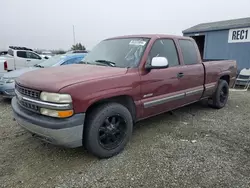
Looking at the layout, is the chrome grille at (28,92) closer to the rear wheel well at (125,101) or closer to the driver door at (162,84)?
the rear wheel well at (125,101)

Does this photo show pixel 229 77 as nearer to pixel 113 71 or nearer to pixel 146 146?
pixel 146 146

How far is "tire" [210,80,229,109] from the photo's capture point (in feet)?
17.6

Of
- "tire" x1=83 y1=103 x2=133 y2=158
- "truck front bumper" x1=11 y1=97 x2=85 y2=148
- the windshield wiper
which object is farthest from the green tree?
"truck front bumper" x1=11 y1=97 x2=85 y2=148

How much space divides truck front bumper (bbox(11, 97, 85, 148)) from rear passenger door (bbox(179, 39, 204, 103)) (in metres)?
2.32

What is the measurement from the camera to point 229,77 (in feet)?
18.9

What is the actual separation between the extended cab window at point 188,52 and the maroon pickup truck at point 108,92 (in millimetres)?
24

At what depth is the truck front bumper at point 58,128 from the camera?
2506 mm

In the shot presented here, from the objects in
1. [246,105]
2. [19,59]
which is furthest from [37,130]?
[19,59]

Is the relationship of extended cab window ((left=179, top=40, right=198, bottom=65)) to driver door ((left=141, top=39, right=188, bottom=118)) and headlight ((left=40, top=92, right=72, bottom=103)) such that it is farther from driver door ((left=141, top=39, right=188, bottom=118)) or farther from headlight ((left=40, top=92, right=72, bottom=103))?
headlight ((left=40, top=92, right=72, bottom=103))

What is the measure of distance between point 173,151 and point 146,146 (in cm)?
44

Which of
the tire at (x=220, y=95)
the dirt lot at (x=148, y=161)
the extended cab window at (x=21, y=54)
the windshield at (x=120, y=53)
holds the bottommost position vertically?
the dirt lot at (x=148, y=161)

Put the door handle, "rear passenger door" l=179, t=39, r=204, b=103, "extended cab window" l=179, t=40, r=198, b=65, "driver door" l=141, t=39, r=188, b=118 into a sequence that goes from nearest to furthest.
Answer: "driver door" l=141, t=39, r=188, b=118 → the door handle → "rear passenger door" l=179, t=39, r=204, b=103 → "extended cab window" l=179, t=40, r=198, b=65

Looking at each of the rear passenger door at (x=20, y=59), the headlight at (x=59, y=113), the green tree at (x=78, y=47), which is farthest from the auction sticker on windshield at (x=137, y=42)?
the green tree at (x=78, y=47)

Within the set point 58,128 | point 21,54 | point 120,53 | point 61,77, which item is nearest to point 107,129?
point 58,128
